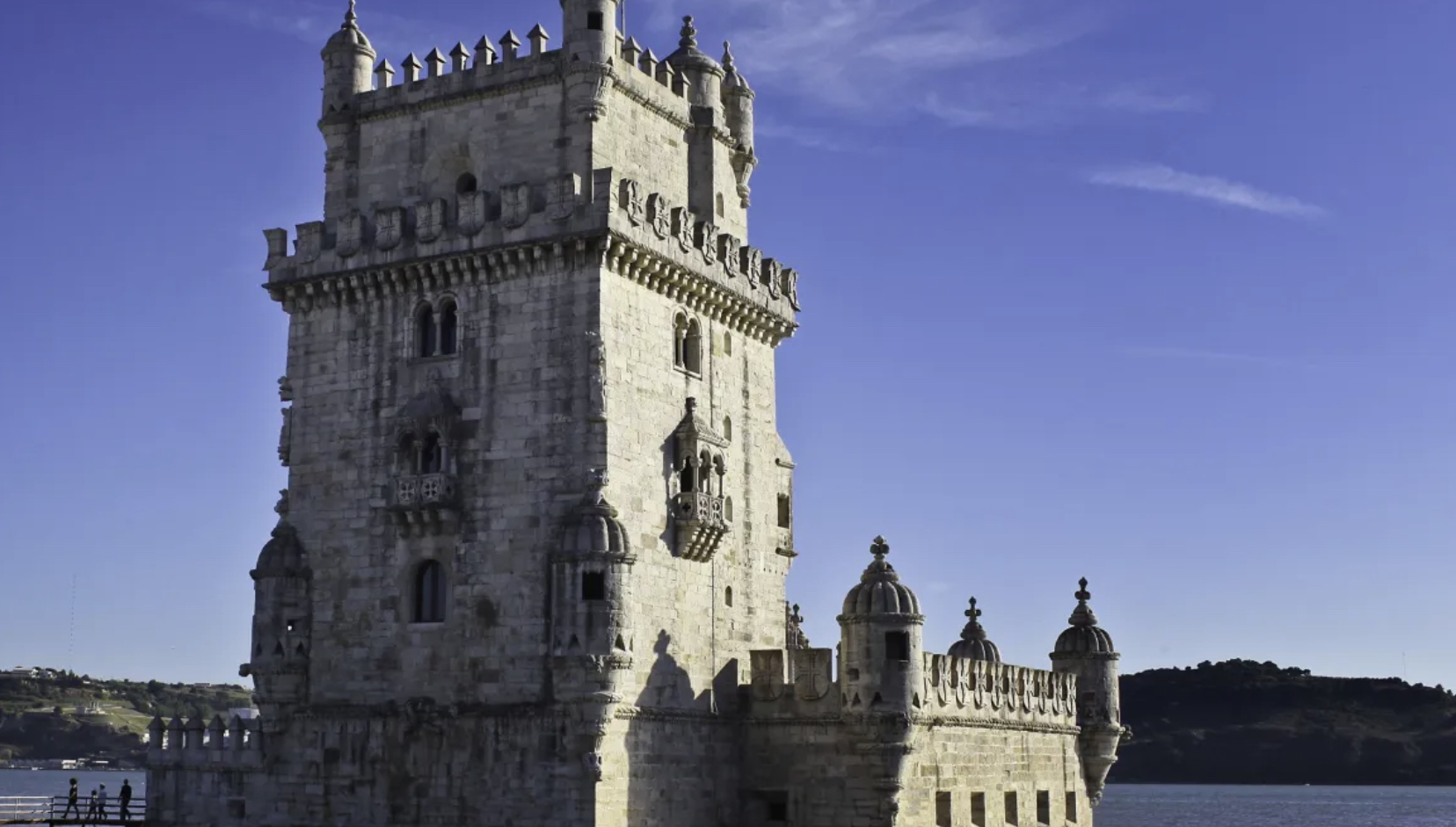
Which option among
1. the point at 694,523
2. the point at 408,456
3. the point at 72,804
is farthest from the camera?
the point at 72,804

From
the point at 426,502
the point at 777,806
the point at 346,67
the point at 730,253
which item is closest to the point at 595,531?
the point at 426,502

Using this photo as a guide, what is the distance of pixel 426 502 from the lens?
42688 millimetres

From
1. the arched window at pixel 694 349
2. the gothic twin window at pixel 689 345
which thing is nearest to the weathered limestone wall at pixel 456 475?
the gothic twin window at pixel 689 345

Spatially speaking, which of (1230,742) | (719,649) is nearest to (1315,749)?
(1230,742)

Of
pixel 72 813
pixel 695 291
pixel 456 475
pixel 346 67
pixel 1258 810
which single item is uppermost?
pixel 346 67

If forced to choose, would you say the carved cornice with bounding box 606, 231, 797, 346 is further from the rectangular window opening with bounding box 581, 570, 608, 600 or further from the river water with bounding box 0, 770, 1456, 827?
the river water with bounding box 0, 770, 1456, 827

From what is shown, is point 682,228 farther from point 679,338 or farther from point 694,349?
point 694,349

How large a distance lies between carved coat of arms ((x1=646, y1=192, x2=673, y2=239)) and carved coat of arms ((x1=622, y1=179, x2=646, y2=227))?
0.28m

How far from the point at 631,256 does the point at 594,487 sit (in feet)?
19.2

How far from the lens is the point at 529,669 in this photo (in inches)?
1623

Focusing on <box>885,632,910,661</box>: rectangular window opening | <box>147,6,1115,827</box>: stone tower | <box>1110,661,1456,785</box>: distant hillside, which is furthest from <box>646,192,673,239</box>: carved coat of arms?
<box>1110,661,1456,785</box>: distant hillside

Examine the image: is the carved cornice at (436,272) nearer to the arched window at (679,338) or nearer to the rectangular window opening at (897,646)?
the arched window at (679,338)

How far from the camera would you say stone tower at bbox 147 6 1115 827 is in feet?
136

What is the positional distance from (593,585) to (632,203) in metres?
9.18
